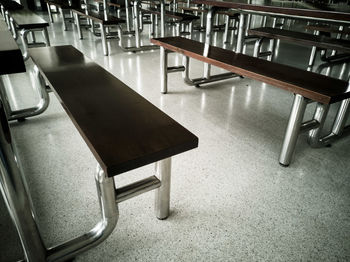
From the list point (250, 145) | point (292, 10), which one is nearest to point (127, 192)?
point (250, 145)

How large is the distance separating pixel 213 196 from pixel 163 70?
135 cm

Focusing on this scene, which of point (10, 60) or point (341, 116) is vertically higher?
point (10, 60)


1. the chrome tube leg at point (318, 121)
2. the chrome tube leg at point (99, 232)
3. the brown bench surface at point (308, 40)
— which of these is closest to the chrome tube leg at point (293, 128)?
the chrome tube leg at point (318, 121)

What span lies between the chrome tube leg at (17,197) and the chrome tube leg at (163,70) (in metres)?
1.66

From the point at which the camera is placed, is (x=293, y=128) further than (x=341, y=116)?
No

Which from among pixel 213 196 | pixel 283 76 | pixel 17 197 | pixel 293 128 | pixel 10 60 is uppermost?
pixel 10 60

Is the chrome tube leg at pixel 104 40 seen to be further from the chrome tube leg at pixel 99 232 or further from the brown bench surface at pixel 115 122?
the chrome tube leg at pixel 99 232

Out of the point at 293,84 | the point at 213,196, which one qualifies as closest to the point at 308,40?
the point at 293,84

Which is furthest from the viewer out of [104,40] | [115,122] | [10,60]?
[104,40]

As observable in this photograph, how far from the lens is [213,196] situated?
1.24 m

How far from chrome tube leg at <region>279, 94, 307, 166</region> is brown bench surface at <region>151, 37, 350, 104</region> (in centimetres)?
6

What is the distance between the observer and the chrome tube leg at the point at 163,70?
2.23 m

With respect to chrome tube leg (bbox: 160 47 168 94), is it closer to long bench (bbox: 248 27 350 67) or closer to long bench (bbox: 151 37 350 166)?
long bench (bbox: 151 37 350 166)

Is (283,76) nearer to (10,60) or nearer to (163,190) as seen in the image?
(163,190)
